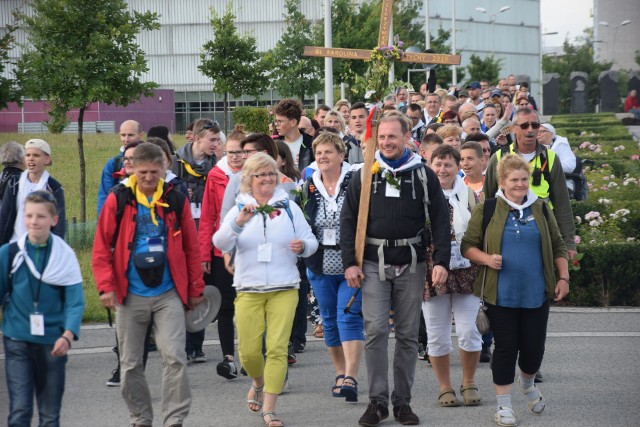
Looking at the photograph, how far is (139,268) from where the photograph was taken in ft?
23.2

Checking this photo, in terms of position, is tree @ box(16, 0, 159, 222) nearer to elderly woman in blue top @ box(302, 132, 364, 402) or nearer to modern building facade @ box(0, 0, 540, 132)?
elderly woman in blue top @ box(302, 132, 364, 402)

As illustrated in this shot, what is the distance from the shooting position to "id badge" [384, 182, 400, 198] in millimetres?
7656

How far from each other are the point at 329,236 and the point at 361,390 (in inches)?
48.4

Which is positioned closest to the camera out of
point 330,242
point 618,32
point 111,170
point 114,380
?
point 330,242

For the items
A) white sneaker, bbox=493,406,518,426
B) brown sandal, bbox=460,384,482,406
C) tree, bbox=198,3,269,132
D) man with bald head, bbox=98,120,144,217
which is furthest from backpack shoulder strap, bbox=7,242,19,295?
tree, bbox=198,3,269,132

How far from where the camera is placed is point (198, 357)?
9.84 m

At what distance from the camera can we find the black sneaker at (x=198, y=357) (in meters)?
9.81

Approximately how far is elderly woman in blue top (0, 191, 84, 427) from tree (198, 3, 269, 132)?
23.8m

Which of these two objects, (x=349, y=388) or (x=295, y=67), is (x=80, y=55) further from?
(x=295, y=67)

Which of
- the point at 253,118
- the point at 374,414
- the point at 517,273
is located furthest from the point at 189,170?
the point at 253,118

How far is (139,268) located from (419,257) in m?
1.92

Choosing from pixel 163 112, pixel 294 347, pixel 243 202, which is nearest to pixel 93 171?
pixel 294 347

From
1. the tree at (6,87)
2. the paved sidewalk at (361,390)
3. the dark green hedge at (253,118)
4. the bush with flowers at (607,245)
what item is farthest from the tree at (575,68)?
the paved sidewalk at (361,390)

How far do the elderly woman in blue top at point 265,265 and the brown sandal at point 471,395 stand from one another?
142cm
